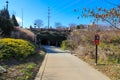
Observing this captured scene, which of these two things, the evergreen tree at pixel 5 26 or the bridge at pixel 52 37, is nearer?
the evergreen tree at pixel 5 26

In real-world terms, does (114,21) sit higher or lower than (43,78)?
higher

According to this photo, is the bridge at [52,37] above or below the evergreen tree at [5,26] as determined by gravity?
below

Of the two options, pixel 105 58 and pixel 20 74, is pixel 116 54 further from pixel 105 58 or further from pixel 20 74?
pixel 20 74

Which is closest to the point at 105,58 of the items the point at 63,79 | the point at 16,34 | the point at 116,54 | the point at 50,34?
the point at 116,54

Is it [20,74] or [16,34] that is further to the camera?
[16,34]

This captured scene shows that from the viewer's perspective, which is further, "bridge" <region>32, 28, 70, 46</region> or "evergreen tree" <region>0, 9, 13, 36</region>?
"bridge" <region>32, 28, 70, 46</region>

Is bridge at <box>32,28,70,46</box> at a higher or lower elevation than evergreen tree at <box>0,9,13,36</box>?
lower

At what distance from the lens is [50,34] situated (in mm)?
68500

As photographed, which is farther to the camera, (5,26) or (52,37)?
(52,37)

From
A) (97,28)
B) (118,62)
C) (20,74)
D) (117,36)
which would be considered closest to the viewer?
(20,74)

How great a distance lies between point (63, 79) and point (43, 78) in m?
0.91

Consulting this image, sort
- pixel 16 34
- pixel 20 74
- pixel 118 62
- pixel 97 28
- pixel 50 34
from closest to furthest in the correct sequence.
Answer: pixel 20 74 < pixel 118 62 < pixel 97 28 < pixel 16 34 < pixel 50 34

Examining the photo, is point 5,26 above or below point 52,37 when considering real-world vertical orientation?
above

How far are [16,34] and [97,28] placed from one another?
14.5 m
